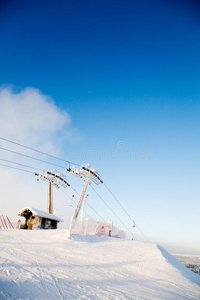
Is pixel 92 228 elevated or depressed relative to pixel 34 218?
elevated

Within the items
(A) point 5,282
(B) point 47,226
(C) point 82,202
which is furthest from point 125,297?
(B) point 47,226

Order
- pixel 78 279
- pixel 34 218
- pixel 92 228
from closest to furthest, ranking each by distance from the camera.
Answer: pixel 78 279 → pixel 92 228 → pixel 34 218

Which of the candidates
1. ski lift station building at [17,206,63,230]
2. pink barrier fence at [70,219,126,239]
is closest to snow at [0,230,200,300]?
pink barrier fence at [70,219,126,239]

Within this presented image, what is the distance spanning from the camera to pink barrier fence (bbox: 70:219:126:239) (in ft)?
52.5

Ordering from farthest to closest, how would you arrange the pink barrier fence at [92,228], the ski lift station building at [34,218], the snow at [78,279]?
the ski lift station building at [34,218], the pink barrier fence at [92,228], the snow at [78,279]

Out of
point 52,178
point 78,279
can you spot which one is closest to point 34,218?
point 52,178

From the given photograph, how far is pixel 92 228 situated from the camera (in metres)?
18.6

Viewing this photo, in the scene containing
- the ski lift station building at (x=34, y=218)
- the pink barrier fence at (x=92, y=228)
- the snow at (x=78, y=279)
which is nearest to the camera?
the snow at (x=78, y=279)

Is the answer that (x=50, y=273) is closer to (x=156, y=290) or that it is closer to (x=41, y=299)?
(x=41, y=299)

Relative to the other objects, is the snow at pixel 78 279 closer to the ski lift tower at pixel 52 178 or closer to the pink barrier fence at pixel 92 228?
the pink barrier fence at pixel 92 228

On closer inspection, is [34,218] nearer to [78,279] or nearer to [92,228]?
[92,228]

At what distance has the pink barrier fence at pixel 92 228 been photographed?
630 inches

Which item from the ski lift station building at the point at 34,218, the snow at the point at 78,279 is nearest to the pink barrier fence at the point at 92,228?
the snow at the point at 78,279

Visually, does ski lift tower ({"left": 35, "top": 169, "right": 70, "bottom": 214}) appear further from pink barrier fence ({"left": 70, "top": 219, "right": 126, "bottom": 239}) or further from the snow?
the snow
